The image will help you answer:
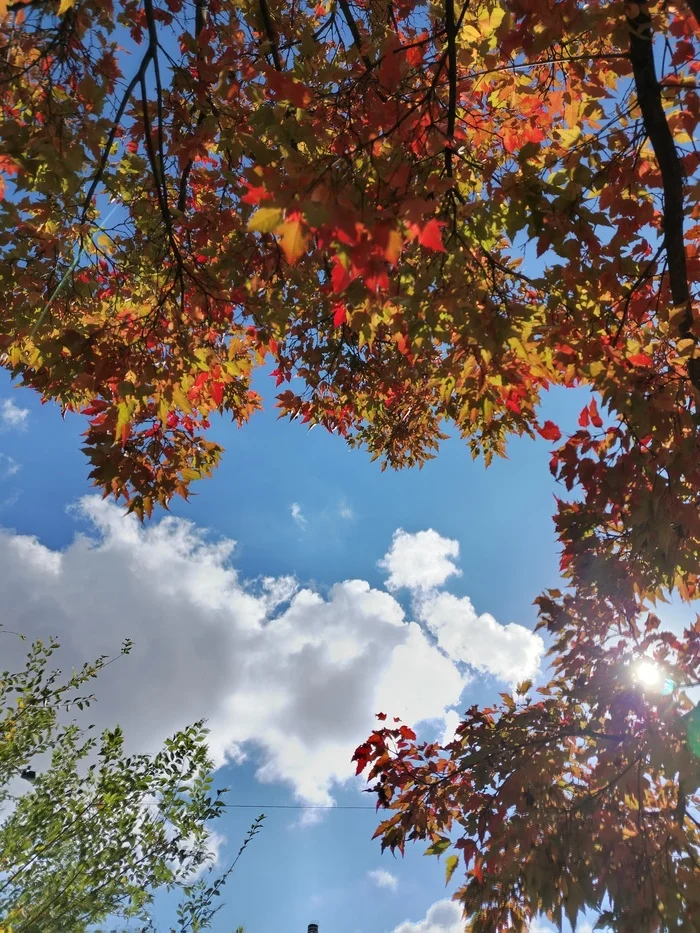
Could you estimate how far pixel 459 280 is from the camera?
2793mm

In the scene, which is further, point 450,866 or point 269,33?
point 450,866

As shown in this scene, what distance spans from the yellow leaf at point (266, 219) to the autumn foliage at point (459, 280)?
0.05 feet

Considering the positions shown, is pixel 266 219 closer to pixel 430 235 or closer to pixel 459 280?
pixel 430 235

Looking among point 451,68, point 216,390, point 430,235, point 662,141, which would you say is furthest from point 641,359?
point 216,390

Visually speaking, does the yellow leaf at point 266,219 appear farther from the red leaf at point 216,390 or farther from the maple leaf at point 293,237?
the red leaf at point 216,390

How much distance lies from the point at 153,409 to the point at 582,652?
3.82m

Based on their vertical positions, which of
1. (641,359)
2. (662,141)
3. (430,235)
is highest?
(662,141)

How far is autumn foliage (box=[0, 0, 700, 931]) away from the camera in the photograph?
97.9 inches

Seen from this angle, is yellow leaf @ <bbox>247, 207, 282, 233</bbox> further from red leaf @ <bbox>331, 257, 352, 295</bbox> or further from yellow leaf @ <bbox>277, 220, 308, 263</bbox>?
red leaf @ <bbox>331, 257, 352, 295</bbox>

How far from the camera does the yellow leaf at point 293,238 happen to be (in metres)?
1.55

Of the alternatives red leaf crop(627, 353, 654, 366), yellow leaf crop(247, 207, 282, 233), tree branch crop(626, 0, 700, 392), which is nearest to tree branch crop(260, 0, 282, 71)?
tree branch crop(626, 0, 700, 392)

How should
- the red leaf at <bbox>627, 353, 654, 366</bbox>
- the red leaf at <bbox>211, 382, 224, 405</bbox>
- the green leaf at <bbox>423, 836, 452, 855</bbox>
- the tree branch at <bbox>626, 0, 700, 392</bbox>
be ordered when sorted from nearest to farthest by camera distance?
the tree branch at <bbox>626, 0, 700, 392</bbox>, the red leaf at <bbox>627, 353, 654, 366</bbox>, the green leaf at <bbox>423, 836, 452, 855</bbox>, the red leaf at <bbox>211, 382, 224, 405</bbox>

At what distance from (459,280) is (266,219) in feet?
5.08

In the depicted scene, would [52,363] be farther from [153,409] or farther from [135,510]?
[135,510]
